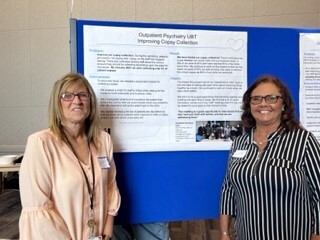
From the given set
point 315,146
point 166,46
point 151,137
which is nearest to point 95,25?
point 166,46

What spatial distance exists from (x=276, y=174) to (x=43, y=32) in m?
3.79

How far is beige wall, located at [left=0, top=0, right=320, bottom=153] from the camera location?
384cm

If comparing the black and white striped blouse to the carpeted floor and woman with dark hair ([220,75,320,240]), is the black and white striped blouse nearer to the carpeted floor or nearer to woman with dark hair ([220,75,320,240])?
woman with dark hair ([220,75,320,240])

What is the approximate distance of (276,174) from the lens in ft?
4.41

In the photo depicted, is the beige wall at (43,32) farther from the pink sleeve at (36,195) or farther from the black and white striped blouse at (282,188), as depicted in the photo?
the pink sleeve at (36,195)

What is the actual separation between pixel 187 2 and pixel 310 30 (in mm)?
2246

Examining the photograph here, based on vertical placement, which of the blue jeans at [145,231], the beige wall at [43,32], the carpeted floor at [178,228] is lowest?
the carpeted floor at [178,228]

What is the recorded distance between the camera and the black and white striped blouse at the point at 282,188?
1.35 metres

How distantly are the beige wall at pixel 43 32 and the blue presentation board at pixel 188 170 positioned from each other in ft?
6.98

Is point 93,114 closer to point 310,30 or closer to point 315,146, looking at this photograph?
point 315,146

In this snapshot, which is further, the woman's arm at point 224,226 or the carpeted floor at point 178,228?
the carpeted floor at point 178,228

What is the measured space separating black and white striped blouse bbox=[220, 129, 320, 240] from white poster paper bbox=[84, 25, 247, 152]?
41 cm

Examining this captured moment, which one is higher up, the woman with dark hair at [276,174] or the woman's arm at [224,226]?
the woman with dark hair at [276,174]

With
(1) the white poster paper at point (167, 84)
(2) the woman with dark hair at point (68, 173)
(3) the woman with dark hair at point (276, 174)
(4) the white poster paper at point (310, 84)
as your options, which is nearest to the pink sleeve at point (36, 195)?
(2) the woman with dark hair at point (68, 173)
